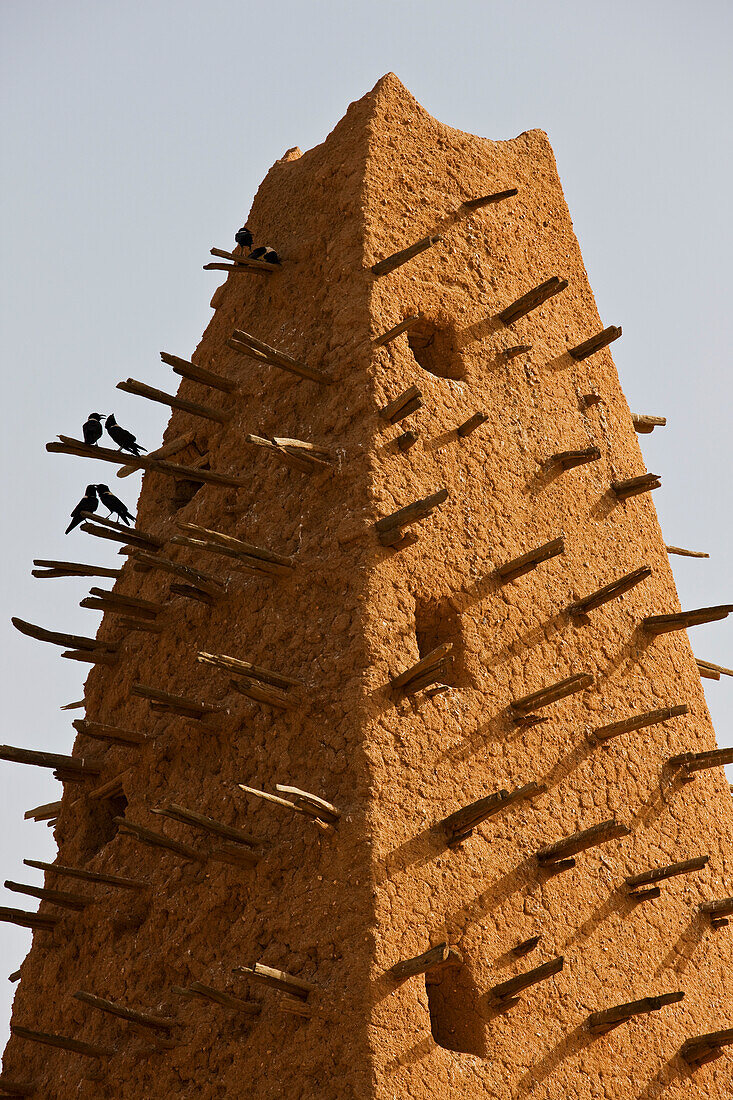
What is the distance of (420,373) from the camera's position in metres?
11.1

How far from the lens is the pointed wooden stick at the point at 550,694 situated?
998cm

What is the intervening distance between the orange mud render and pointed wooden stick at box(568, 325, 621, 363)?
0.03 metres

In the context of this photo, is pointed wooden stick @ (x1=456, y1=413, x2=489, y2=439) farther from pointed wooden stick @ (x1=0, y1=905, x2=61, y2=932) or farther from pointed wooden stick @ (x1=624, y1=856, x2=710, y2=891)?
pointed wooden stick @ (x1=0, y1=905, x2=61, y2=932)

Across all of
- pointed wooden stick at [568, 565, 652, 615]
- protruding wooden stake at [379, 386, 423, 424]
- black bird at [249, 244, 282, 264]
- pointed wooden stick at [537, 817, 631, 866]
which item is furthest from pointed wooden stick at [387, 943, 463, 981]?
black bird at [249, 244, 282, 264]

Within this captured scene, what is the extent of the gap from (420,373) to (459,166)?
2767 mm

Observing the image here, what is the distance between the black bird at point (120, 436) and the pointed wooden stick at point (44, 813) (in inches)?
128

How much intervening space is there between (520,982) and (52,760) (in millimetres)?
4256

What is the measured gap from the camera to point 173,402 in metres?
11.6

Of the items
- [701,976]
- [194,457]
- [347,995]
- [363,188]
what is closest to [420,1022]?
[347,995]

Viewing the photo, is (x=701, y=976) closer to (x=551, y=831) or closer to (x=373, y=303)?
(x=551, y=831)

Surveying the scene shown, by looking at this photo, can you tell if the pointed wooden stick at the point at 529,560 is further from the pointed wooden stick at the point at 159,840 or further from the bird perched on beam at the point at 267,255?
the bird perched on beam at the point at 267,255

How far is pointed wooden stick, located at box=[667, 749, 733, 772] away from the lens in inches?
439

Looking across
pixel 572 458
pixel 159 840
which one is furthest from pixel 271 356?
pixel 159 840

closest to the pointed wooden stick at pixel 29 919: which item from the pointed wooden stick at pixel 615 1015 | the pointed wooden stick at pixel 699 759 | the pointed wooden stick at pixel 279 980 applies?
the pointed wooden stick at pixel 279 980
